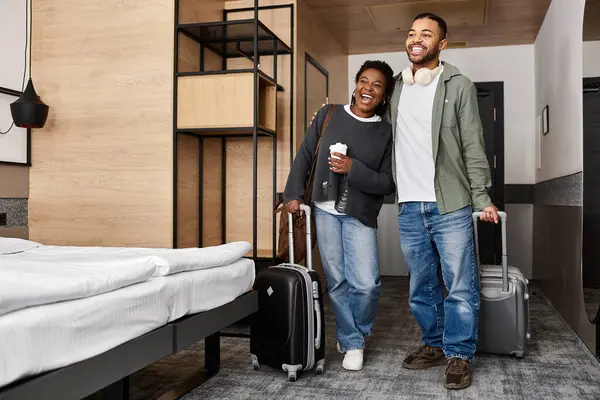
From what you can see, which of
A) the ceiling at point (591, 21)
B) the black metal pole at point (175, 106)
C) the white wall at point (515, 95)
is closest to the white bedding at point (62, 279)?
the black metal pole at point (175, 106)

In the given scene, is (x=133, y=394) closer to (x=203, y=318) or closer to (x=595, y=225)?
(x=203, y=318)

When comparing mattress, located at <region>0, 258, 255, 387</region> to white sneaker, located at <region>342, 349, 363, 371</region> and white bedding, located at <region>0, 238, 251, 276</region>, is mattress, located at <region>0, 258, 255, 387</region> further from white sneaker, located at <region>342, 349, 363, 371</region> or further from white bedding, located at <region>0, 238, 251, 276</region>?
white sneaker, located at <region>342, 349, 363, 371</region>

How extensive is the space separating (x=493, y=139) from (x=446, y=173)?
3.74 meters

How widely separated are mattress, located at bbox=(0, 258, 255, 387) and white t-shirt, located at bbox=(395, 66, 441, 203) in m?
0.95

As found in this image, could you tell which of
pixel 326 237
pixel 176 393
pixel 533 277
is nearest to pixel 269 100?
pixel 326 237

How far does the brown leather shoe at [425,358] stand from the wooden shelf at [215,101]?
159cm

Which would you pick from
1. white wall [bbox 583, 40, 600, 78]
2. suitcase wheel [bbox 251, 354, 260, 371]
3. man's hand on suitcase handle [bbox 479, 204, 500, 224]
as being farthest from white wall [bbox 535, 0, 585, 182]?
suitcase wheel [bbox 251, 354, 260, 371]

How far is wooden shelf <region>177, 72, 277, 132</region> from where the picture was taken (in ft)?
11.7

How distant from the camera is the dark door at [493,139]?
19.9 ft

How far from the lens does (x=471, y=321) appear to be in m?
2.64

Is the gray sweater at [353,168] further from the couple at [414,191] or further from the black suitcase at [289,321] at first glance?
the black suitcase at [289,321]

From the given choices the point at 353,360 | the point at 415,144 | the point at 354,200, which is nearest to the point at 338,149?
the point at 354,200

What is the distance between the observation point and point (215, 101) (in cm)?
362

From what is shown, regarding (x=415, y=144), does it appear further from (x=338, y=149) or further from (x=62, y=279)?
(x=62, y=279)
